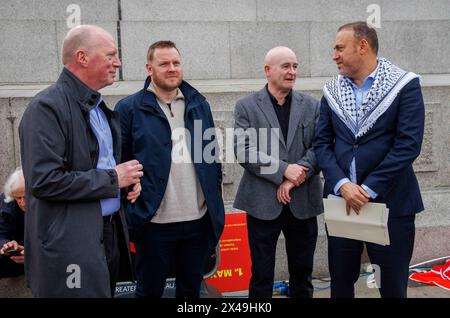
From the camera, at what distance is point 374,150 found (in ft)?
10.3

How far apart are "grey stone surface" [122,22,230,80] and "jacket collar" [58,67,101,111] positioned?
3.42 m

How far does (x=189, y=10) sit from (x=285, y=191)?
11.3ft

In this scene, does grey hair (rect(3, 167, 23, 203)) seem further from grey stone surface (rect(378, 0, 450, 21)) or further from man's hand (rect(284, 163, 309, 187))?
grey stone surface (rect(378, 0, 450, 21))

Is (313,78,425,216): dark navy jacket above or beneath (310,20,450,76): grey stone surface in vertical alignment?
beneath

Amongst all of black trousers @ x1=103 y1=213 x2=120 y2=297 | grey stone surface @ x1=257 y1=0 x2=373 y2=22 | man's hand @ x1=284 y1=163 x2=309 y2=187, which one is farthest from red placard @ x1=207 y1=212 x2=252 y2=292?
grey stone surface @ x1=257 y1=0 x2=373 y2=22

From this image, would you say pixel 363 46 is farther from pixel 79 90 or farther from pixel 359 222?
pixel 79 90

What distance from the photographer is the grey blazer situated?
3705 millimetres

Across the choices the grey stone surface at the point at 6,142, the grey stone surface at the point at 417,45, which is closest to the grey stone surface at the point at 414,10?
the grey stone surface at the point at 417,45

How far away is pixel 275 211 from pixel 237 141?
589 mm

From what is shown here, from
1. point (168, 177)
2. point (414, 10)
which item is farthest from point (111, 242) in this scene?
point (414, 10)

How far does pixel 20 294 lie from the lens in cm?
436

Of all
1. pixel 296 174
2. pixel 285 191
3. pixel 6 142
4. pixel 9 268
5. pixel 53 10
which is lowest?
pixel 9 268
